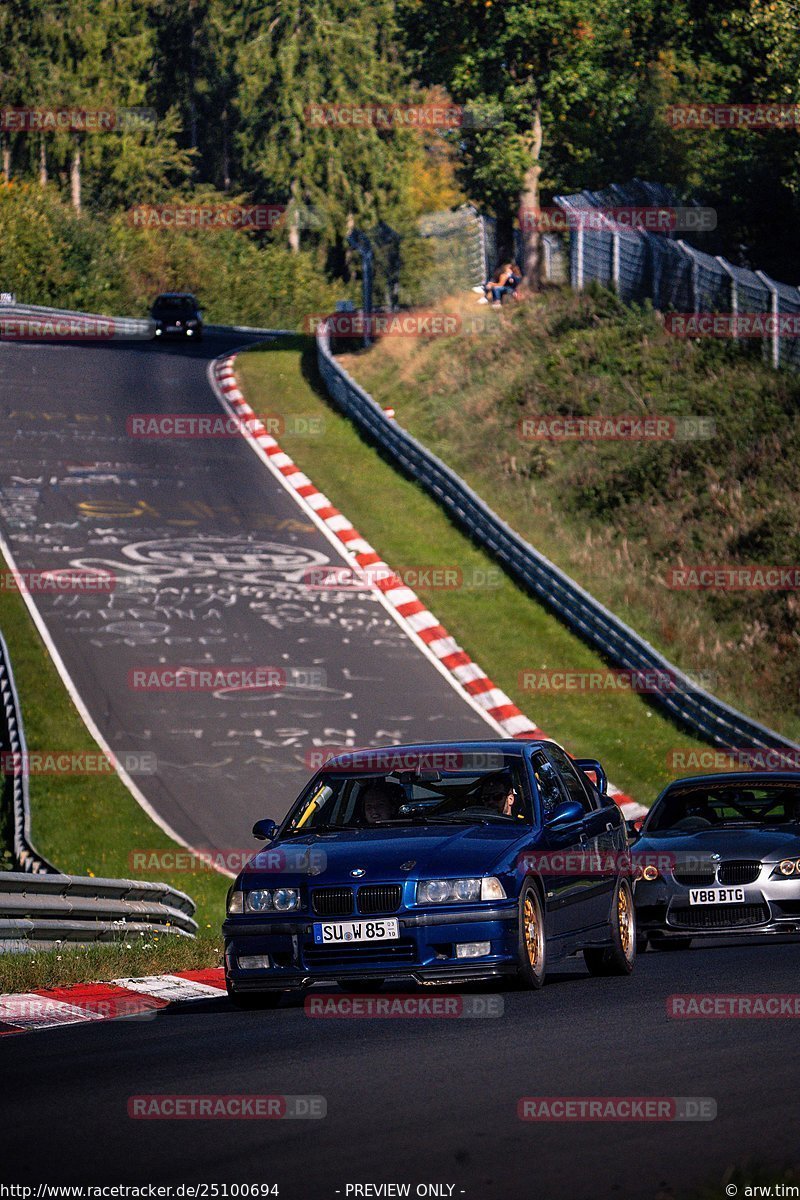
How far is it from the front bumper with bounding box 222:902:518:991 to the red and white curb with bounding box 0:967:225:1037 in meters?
0.84

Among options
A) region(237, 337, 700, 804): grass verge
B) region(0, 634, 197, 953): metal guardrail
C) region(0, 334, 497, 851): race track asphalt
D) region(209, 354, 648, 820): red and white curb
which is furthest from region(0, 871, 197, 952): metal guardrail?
region(237, 337, 700, 804): grass verge

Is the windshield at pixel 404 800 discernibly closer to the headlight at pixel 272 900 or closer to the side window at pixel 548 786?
the side window at pixel 548 786

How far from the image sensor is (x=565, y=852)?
10.4 m

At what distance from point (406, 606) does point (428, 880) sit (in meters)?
18.8

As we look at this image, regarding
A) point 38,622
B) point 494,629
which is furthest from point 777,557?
point 38,622

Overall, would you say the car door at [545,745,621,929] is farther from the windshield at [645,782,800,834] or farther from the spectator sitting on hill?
the spectator sitting on hill

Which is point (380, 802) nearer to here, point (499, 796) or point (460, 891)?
point (499, 796)

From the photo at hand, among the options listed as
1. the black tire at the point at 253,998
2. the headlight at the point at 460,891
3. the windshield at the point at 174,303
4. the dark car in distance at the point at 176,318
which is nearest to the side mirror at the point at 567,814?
the headlight at the point at 460,891

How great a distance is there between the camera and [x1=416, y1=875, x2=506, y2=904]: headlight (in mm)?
9562

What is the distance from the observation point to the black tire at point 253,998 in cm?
1000

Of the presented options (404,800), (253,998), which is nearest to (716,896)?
(404,800)

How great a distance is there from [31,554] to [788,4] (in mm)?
28973

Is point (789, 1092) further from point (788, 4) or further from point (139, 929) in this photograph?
point (788, 4)

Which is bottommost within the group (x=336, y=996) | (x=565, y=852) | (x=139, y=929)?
(x=139, y=929)
